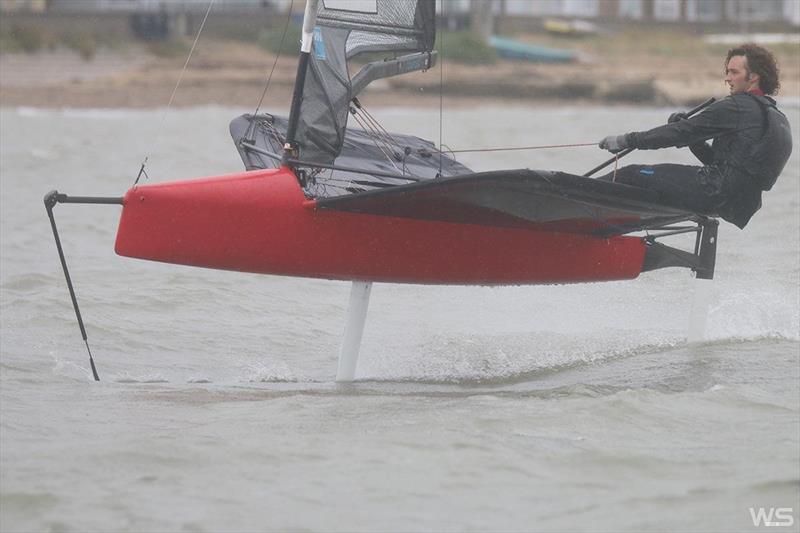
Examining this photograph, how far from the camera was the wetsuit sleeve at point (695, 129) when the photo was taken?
16.7 ft

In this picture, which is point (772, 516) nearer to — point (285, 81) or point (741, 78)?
point (741, 78)

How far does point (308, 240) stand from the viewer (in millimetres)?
5184

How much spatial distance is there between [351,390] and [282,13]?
27.1m

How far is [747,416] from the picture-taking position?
14.9 feet

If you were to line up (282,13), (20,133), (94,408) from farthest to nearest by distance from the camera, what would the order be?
(282,13), (20,133), (94,408)

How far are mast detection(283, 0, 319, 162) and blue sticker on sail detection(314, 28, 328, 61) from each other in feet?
0.81

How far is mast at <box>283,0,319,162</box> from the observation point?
5180 mm

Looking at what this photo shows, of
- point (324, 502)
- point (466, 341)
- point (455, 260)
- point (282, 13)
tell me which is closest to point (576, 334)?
point (466, 341)

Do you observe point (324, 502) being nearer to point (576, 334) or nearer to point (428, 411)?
point (428, 411)

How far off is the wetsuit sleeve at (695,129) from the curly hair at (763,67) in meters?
0.17

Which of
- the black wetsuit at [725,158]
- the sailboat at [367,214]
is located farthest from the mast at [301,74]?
the black wetsuit at [725,158]

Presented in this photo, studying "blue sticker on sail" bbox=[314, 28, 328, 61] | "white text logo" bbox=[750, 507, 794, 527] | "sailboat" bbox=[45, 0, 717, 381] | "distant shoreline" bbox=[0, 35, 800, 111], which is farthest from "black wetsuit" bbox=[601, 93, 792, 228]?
"distant shoreline" bbox=[0, 35, 800, 111]

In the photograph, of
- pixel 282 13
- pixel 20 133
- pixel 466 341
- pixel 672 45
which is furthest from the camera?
pixel 282 13

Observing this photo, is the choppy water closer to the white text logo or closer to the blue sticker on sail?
the white text logo
